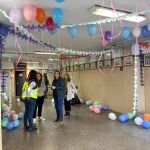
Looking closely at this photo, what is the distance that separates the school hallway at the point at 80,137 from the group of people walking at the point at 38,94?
0.25 m

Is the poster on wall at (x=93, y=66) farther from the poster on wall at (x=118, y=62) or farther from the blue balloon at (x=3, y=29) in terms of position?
the blue balloon at (x=3, y=29)

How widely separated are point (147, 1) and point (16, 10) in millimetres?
1868

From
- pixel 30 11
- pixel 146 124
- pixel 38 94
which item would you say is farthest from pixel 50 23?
pixel 146 124

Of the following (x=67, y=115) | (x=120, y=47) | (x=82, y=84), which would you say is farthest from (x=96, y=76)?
(x=67, y=115)

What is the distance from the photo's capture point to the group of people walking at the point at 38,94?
456 centimetres

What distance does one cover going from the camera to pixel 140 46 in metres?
5.69

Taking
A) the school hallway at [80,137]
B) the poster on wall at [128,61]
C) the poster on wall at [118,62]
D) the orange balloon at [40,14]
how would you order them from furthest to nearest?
the poster on wall at [118,62], the poster on wall at [128,61], the school hallway at [80,137], the orange balloon at [40,14]

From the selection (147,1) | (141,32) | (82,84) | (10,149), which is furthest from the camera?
(82,84)

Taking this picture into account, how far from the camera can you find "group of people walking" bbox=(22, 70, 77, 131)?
456 centimetres

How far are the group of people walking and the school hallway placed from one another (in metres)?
0.25

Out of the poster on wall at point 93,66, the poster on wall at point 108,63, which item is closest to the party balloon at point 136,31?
the poster on wall at point 108,63

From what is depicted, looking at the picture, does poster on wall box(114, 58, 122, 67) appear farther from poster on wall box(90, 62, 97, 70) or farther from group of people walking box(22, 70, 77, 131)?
group of people walking box(22, 70, 77, 131)

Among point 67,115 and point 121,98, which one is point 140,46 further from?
point 67,115

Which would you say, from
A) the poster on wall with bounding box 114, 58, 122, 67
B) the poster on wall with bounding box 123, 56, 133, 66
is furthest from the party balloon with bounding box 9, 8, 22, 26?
the poster on wall with bounding box 114, 58, 122, 67
